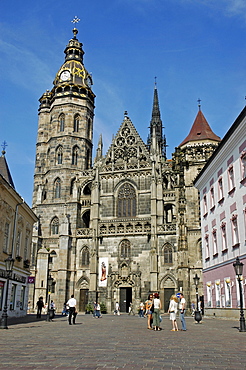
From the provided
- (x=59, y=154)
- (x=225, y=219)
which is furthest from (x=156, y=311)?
(x=59, y=154)

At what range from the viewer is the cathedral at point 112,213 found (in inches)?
1812

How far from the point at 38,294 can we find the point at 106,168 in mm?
18131

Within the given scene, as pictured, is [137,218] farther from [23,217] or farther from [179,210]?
[23,217]

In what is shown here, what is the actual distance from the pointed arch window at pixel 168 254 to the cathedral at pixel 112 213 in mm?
117

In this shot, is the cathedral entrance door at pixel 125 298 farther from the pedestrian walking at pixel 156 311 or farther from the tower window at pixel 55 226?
the pedestrian walking at pixel 156 311

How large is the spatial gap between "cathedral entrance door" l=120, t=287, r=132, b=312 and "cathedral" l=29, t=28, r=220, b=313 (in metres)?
0.12

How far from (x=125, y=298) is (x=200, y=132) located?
887 inches

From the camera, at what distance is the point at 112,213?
51.6 m

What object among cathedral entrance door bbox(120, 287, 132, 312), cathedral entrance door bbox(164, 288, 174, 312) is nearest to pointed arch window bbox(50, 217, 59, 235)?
cathedral entrance door bbox(120, 287, 132, 312)

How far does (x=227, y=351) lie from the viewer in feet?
32.2

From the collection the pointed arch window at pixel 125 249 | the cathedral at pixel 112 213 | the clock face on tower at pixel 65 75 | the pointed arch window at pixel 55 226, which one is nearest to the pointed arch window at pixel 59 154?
the cathedral at pixel 112 213

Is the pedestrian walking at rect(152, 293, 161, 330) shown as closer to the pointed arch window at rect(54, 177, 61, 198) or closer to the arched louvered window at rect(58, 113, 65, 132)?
the pointed arch window at rect(54, 177, 61, 198)

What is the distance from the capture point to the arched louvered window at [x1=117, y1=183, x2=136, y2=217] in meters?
51.4

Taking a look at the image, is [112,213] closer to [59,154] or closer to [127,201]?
[127,201]
